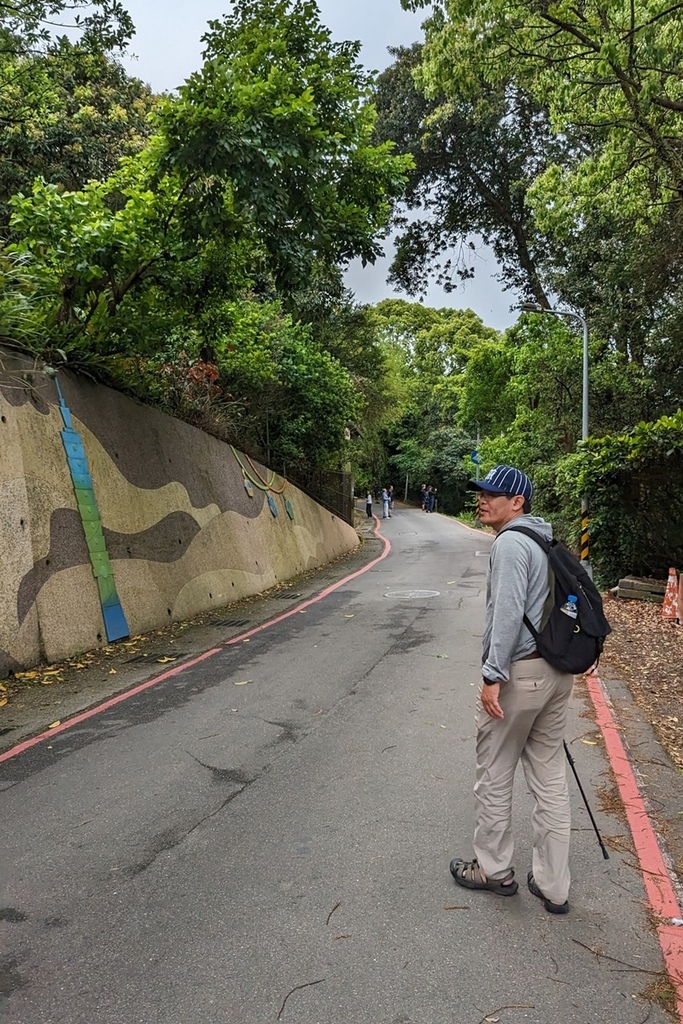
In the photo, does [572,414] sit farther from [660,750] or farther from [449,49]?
[660,750]

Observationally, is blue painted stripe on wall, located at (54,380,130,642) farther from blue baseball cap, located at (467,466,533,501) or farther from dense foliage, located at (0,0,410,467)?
blue baseball cap, located at (467,466,533,501)

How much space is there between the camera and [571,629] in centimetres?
306

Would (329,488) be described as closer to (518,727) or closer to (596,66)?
(596,66)

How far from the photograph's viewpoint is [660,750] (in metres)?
5.27

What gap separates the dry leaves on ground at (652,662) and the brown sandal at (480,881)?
7.56 ft

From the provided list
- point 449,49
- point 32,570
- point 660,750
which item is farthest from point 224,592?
point 449,49

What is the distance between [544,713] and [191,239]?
7.71m

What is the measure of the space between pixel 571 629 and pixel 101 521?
726cm

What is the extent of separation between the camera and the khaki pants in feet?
10.2

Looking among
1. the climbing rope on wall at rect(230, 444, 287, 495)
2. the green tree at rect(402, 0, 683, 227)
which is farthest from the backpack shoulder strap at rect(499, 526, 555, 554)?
the climbing rope on wall at rect(230, 444, 287, 495)

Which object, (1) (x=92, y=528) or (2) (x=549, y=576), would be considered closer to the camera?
(2) (x=549, y=576)

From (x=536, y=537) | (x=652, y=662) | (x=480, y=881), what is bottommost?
(x=652, y=662)

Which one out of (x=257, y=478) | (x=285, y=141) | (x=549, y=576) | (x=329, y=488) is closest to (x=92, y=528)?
(x=285, y=141)

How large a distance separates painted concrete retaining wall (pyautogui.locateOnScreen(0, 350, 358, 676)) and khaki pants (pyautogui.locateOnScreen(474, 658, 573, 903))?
5.55 metres
